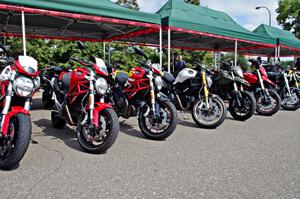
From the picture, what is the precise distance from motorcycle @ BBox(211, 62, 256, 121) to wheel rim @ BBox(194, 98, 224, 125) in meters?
0.85

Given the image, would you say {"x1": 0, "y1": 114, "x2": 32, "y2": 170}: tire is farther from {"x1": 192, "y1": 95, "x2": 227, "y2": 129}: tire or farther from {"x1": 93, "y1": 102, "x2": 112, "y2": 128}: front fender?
{"x1": 192, "y1": 95, "x2": 227, "y2": 129}: tire

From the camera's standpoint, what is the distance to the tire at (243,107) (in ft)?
16.1

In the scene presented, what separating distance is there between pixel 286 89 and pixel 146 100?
4.37 meters

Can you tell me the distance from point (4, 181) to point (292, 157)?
10.1 feet

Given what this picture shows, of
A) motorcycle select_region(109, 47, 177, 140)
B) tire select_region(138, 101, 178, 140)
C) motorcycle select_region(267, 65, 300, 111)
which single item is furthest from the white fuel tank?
motorcycle select_region(267, 65, 300, 111)

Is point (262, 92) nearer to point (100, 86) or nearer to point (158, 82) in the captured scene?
point (158, 82)

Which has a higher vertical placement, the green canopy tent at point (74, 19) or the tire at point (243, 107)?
the green canopy tent at point (74, 19)

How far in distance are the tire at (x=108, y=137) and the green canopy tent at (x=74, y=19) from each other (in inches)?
119

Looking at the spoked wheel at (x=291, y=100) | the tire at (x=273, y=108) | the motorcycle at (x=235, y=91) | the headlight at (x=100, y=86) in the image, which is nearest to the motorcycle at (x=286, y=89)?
the spoked wheel at (x=291, y=100)

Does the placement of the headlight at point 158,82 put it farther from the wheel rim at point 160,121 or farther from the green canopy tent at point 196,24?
the green canopy tent at point 196,24

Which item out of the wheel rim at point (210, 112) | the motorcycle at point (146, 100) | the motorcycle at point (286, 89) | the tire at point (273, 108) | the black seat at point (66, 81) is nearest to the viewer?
the motorcycle at point (146, 100)

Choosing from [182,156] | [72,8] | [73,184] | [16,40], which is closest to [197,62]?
[182,156]

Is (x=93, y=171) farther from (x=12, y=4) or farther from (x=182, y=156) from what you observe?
(x=12, y=4)

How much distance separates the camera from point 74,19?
6453 mm
